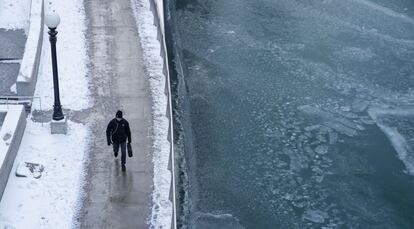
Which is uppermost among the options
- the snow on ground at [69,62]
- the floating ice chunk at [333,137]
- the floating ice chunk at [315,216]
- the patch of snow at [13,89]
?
the snow on ground at [69,62]

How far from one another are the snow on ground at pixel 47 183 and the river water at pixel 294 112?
296cm

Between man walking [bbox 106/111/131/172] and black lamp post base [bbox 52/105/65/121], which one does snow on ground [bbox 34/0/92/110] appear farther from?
man walking [bbox 106/111/131/172]

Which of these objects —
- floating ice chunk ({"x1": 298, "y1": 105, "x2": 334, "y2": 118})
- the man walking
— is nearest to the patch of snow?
the man walking

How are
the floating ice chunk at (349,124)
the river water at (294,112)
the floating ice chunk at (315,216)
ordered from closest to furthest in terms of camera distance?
1. the floating ice chunk at (315,216)
2. the river water at (294,112)
3. the floating ice chunk at (349,124)

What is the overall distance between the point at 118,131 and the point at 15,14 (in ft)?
33.2

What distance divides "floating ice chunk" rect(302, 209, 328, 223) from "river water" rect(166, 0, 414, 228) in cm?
4

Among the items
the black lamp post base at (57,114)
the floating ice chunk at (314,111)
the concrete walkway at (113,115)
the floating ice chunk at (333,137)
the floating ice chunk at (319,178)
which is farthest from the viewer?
the floating ice chunk at (314,111)

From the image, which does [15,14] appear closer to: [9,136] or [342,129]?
[9,136]

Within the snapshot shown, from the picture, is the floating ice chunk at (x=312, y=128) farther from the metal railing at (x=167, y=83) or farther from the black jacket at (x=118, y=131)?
the black jacket at (x=118, y=131)

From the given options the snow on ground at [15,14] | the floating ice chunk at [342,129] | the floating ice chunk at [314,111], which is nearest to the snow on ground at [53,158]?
the snow on ground at [15,14]

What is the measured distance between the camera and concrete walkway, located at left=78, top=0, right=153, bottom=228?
15336mm

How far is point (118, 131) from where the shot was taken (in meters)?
15.7

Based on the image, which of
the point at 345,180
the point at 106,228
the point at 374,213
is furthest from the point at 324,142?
the point at 106,228

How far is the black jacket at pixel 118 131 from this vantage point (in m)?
15.6
